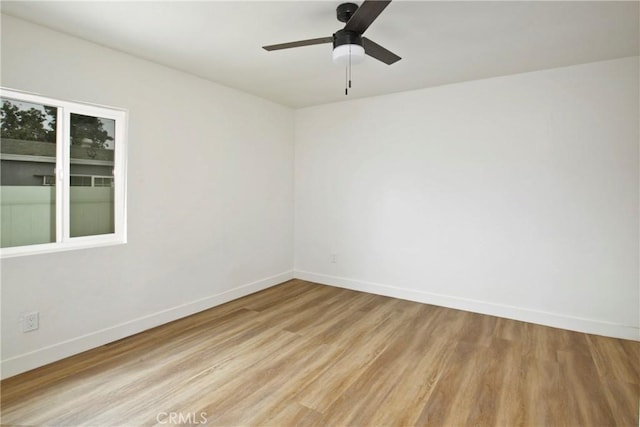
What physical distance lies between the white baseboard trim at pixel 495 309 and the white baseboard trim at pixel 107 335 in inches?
54.7

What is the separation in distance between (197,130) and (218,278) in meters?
1.70

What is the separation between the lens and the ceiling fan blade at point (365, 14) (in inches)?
67.8

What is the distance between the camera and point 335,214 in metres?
4.75

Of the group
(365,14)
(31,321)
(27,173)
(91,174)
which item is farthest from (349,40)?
(31,321)

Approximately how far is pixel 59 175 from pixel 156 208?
81 cm

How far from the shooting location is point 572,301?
3295 mm

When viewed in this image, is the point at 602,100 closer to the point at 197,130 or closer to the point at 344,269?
the point at 344,269

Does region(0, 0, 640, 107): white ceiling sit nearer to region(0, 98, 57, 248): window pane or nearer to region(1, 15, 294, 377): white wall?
region(1, 15, 294, 377): white wall

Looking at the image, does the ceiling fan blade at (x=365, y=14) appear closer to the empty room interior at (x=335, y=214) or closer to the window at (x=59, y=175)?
the empty room interior at (x=335, y=214)

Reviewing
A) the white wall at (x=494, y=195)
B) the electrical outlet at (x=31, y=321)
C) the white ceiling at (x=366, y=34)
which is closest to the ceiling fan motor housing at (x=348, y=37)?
the white ceiling at (x=366, y=34)

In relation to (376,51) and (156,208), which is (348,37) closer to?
(376,51)

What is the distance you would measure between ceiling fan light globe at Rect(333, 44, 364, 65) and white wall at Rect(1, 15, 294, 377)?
2.01 metres

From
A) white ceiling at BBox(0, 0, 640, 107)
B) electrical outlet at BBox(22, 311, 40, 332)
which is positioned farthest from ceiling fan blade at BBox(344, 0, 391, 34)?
electrical outlet at BBox(22, 311, 40, 332)

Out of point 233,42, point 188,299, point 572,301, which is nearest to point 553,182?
point 572,301
